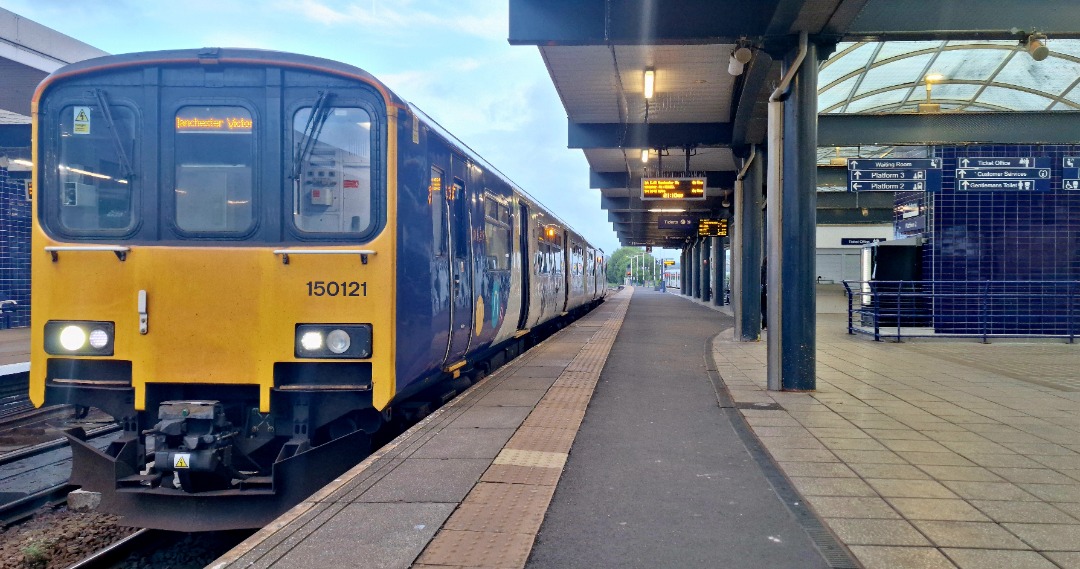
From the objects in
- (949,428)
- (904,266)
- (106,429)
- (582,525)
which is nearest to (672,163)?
(904,266)

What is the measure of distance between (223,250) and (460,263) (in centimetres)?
252

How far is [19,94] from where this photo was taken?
14422mm

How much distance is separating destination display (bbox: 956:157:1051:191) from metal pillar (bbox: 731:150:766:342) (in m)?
3.86

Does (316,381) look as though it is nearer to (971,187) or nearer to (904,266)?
(971,187)

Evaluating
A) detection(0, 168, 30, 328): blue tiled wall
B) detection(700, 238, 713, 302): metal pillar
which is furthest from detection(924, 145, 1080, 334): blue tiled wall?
detection(700, 238, 713, 302): metal pillar

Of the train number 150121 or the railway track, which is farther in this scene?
the railway track

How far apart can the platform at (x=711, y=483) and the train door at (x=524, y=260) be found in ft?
7.15

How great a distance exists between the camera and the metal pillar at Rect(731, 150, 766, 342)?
15602 millimetres

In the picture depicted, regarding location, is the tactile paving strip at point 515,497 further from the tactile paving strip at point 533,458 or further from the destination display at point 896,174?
the destination display at point 896,174

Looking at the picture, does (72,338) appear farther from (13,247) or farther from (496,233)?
(13,247)

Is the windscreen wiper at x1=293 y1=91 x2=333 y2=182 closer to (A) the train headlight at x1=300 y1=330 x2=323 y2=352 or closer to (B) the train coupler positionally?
(A) the train headlight at x1=300 y1=330 x2=323 y2=352

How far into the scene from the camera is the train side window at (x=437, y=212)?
5.89 metres

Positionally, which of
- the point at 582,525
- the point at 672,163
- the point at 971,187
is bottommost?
the point at 582,525

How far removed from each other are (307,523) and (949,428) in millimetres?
5563
